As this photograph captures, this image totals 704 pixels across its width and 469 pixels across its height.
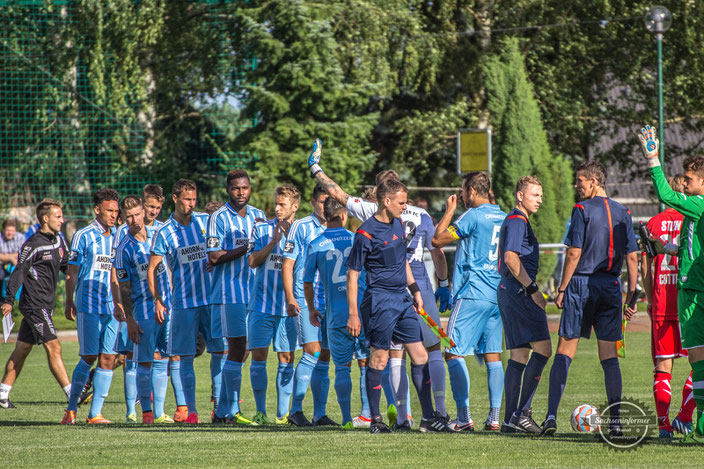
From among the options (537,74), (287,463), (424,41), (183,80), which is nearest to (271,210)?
(183,80)

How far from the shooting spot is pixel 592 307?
760cm

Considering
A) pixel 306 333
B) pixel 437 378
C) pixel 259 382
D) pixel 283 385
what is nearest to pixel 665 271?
pixel 437 378

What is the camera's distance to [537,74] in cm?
3216

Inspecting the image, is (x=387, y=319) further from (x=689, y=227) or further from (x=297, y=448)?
(x=689, y=227)

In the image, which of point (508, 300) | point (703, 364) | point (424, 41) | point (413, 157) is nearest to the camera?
point (703, 364)

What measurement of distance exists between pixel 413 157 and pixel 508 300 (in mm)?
23745

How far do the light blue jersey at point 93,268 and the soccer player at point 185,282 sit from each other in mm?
830

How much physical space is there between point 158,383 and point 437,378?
2.91 metres

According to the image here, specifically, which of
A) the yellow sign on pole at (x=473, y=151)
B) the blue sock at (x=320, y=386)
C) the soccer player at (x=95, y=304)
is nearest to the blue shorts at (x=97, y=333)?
the soccer player at (x=95, y=304)

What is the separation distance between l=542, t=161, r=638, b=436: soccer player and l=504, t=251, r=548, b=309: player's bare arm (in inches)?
6.2

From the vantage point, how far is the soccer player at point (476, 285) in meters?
8.64

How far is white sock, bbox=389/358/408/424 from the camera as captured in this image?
8211 mm

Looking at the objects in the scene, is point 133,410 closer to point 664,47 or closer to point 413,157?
point 413,157

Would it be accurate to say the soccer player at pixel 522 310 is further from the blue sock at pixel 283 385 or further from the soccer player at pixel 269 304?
the blue sock at pixel 283 385
